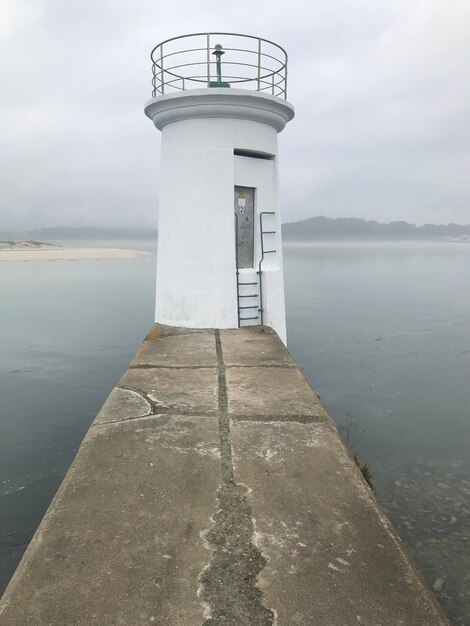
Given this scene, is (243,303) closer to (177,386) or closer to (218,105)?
(218,105)

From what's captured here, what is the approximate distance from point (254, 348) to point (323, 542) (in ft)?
14.1

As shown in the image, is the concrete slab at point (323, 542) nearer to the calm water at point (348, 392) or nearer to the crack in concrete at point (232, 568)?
the crack in concrete at point (232, 568)

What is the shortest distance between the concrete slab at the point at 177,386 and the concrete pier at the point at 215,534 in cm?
7

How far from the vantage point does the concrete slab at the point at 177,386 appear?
16.1 ft

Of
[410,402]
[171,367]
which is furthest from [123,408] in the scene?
[410,402]

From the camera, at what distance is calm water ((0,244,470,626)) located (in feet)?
23.6

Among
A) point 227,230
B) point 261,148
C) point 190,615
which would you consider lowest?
point 190,615

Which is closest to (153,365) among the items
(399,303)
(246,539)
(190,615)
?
(246,539)

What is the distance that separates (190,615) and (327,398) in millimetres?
10973

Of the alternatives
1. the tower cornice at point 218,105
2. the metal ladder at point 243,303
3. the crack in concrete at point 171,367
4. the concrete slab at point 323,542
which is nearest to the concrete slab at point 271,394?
the crack in concrete at point 171,367

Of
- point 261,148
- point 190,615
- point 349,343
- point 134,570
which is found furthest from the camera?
point 349,343

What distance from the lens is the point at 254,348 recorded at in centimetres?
710

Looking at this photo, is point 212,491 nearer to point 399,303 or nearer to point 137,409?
point 137,409

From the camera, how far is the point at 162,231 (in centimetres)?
872
